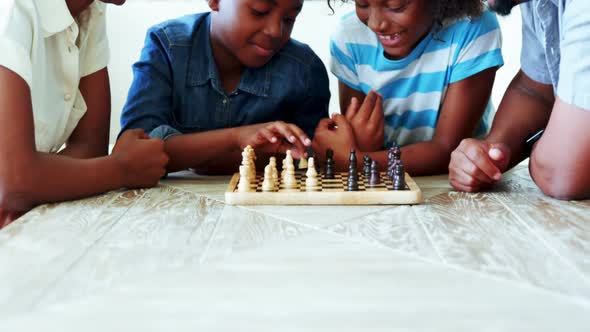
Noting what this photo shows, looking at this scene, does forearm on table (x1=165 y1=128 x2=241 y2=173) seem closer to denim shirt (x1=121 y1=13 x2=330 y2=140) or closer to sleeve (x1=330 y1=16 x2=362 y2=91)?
denim shirt (x1=121 y1=13 x2=330 y2=140)

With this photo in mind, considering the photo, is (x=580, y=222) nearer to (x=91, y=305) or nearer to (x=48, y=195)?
(x=91, y=305)

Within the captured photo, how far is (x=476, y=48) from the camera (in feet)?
6.40

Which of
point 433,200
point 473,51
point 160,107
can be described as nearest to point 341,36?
point 473,51

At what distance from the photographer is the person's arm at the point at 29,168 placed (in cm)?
132

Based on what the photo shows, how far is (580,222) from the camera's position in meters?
1.21

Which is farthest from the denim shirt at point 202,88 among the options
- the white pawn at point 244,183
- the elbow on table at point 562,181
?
the elbow on table at point 562,181

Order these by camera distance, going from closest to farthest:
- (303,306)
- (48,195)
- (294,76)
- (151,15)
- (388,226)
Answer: (303,306) → (388,226) → (48,195) → (294,76) → (151,15)

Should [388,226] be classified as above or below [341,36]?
below

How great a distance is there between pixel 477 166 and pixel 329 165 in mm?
406

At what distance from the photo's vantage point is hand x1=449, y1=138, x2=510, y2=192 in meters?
1.52

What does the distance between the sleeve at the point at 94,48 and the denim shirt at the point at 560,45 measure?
1291 millimetres

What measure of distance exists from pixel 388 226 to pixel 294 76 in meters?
1.08

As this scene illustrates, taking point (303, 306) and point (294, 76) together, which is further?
point (294, 76)

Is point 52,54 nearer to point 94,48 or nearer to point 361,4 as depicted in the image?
point 94,48
